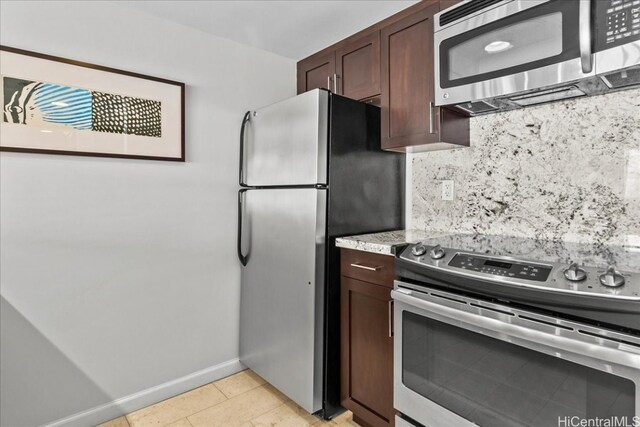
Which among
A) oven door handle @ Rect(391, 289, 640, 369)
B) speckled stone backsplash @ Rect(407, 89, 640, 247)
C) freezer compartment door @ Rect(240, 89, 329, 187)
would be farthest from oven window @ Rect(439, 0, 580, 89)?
oven door handle @ Rect(391, 289, 640, 369)

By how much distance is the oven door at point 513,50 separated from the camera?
1326mm

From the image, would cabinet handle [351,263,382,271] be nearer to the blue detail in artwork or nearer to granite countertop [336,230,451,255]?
granite countertop [336,230,451,255]

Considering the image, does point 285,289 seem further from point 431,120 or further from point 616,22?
point 616,22

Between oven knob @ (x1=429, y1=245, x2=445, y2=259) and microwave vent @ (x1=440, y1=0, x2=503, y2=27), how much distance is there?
106cm

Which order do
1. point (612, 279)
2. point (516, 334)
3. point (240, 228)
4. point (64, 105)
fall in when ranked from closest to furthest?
point (612, 279), point (516, 334), point (64, 105), point (240, 228)

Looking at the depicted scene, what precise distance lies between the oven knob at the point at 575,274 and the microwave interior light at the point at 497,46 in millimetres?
930

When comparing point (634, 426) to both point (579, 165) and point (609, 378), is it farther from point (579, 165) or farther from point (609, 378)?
point (579, 165)

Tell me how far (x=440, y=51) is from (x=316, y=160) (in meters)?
0.81

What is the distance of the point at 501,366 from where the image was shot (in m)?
1.29

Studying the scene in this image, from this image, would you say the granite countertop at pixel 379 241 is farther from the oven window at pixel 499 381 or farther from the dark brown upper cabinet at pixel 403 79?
the dark brown upper cabinet at pixel 403 79

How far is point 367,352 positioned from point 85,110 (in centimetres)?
199

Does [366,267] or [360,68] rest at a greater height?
[360,68]

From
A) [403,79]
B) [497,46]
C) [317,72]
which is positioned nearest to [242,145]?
[317,72]

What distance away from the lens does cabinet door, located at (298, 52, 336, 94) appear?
8.31 ft
